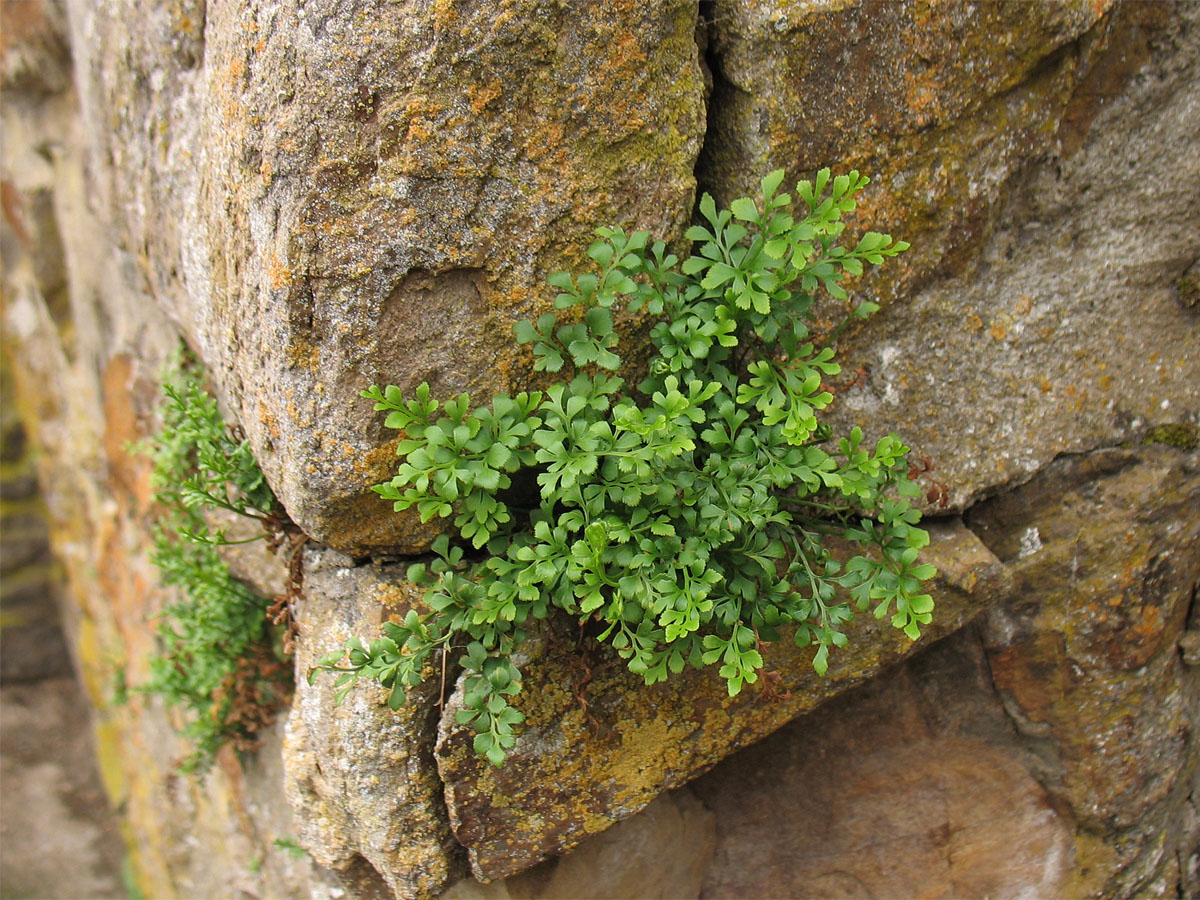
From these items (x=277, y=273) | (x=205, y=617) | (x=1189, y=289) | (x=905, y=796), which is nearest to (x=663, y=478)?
(x=277, y=273)

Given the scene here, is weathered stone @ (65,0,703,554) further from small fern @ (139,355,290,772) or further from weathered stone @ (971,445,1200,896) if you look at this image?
weathered stone @ (971,445,1200,896)

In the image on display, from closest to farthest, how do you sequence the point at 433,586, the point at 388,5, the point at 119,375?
the point at 388,5 → the point at 433,586 → the point at 119,375

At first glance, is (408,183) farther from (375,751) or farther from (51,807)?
(51,807)

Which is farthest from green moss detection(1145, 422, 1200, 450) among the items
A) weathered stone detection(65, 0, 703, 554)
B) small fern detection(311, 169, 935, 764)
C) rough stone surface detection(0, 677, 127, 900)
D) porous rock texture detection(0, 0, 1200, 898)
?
rough stone surface detection(0, 677, 127, 900)

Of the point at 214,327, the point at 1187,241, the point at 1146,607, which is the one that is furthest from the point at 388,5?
the point at 1146,607

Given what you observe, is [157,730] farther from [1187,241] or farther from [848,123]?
[1187,241]
